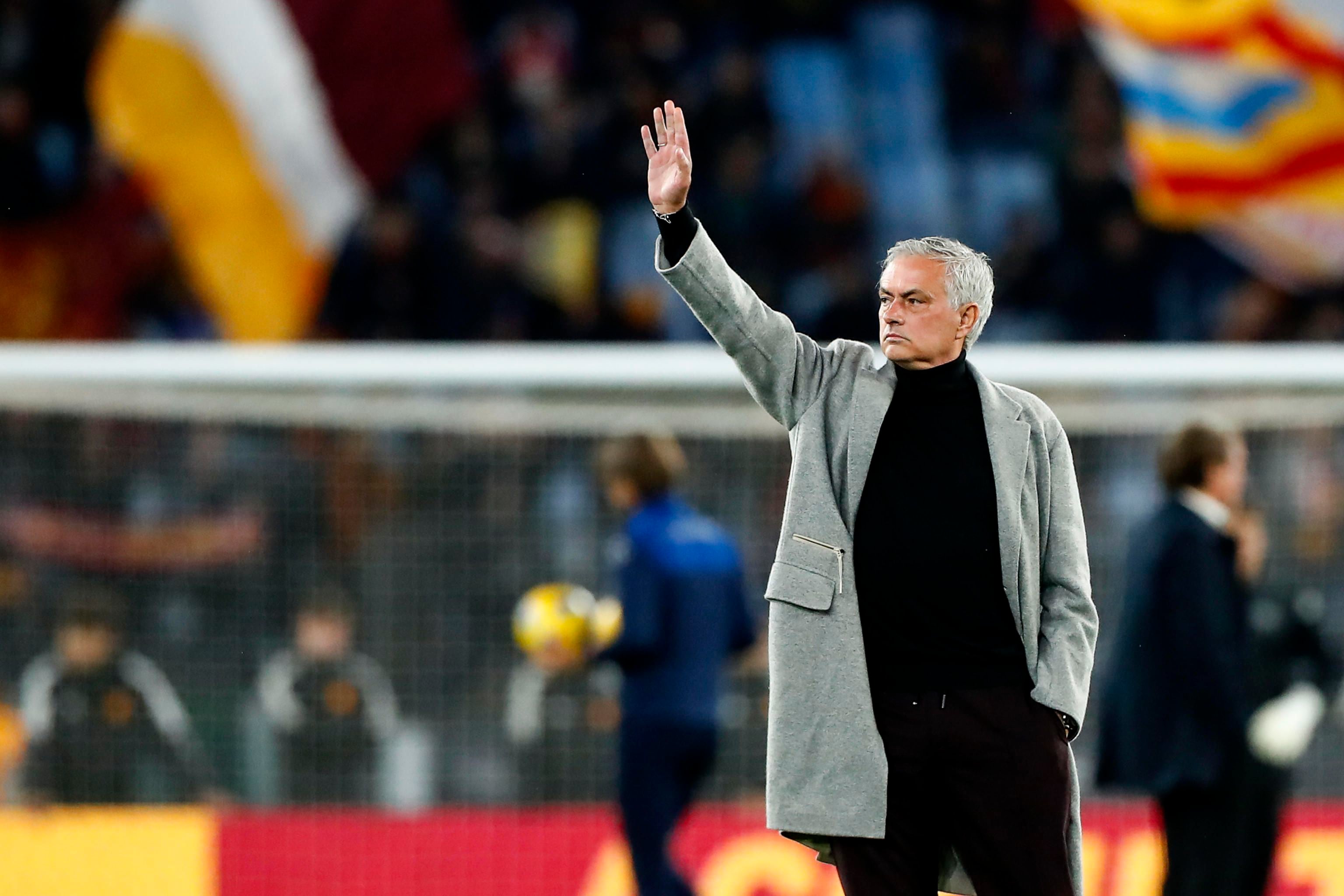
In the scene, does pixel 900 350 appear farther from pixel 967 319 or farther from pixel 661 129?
pixel 661 129

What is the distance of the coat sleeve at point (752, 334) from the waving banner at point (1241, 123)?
7677mm

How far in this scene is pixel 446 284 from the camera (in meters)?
10.4

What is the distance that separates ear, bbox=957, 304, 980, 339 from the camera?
10.5 feet

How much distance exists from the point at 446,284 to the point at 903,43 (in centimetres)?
318

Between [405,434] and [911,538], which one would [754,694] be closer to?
[405,434]

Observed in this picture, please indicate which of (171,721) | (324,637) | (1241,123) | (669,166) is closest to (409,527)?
(324,637)

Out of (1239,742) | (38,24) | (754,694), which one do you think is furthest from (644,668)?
(38,24)

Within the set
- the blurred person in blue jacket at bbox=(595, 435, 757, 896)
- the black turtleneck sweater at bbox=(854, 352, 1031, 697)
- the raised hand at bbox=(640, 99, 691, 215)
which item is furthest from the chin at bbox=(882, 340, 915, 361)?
the blurred person in blue jacket at bbox=(595, 435, 757, 896)

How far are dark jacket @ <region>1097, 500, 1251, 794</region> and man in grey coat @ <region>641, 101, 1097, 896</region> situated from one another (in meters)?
1.76

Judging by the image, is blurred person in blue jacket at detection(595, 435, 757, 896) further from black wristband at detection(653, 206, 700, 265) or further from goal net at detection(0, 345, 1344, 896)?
black wristband at detection(653, 206, 700, 265)

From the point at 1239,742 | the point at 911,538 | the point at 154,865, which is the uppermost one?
the point at 911,538

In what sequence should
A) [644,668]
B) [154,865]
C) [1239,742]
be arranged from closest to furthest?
[1239,742]
[644,668]
[154,865]

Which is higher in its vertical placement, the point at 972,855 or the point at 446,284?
the point at 446,284

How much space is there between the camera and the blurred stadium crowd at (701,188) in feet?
34.1
